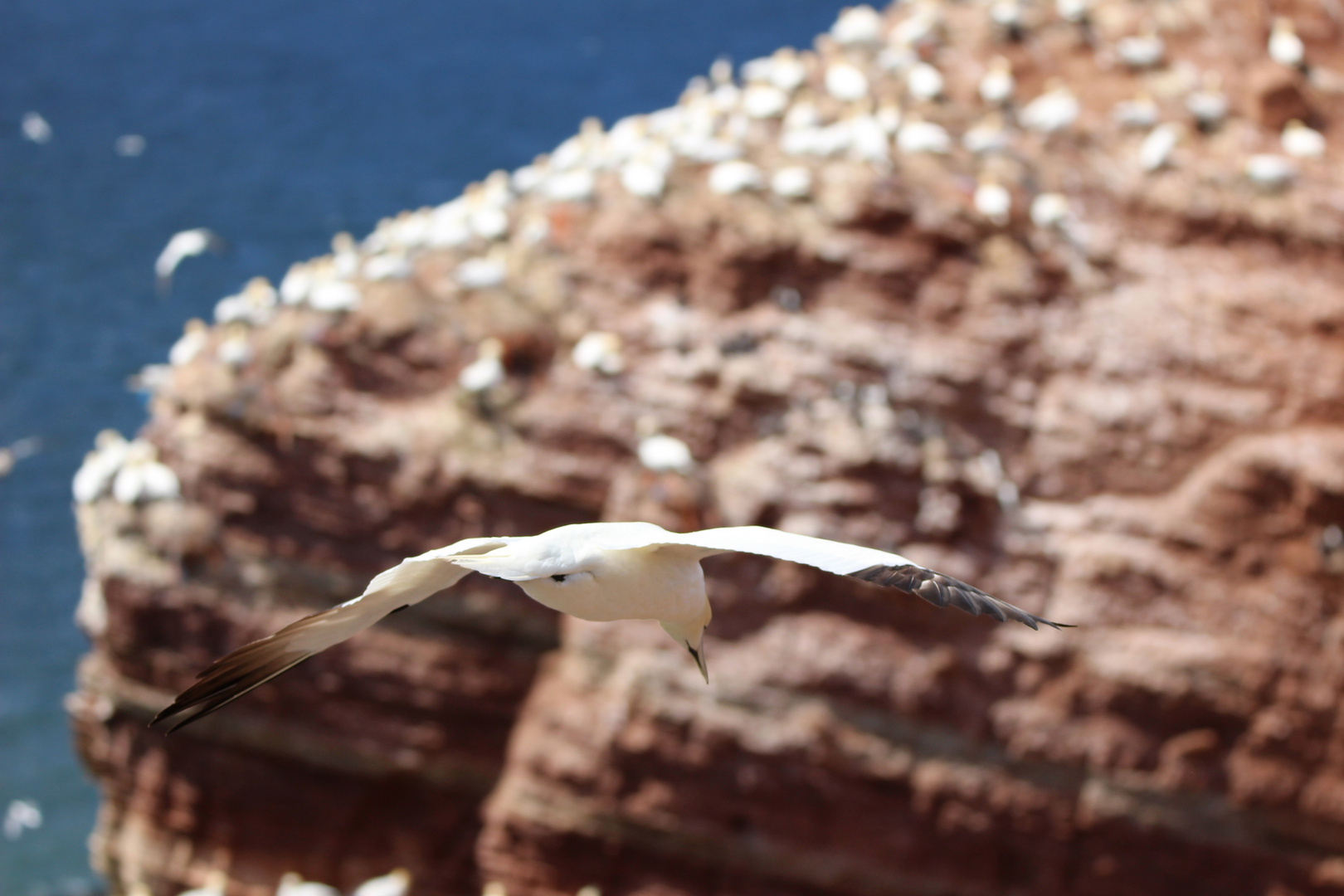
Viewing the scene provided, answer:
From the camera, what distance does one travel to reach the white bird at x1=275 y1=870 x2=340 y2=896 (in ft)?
21.8

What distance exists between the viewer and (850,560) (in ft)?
5.85

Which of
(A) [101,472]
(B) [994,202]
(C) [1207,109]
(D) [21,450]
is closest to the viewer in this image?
(B) [994,202]

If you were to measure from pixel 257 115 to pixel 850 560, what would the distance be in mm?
18277

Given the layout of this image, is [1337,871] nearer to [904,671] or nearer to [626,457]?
[904,671]

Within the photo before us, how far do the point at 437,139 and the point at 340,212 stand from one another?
1.81m

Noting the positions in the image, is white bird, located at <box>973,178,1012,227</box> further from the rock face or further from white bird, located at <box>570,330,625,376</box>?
white bird, located at <box>570,330,625,376</box>

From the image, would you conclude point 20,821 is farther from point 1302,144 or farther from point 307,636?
point 1302,144

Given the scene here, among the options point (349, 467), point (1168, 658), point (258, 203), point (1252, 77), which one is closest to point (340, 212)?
point (258, 203)

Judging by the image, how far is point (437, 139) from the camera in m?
18.2

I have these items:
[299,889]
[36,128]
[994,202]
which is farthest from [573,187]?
[36,128]

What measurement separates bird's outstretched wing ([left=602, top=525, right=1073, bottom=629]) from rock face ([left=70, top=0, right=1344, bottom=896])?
4.66m

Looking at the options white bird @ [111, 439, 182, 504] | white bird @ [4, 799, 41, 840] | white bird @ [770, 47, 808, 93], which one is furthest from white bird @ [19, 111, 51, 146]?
white bird @ [770, 47, 808, 93]

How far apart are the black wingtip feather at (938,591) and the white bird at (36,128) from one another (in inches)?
724

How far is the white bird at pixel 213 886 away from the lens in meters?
6.80
